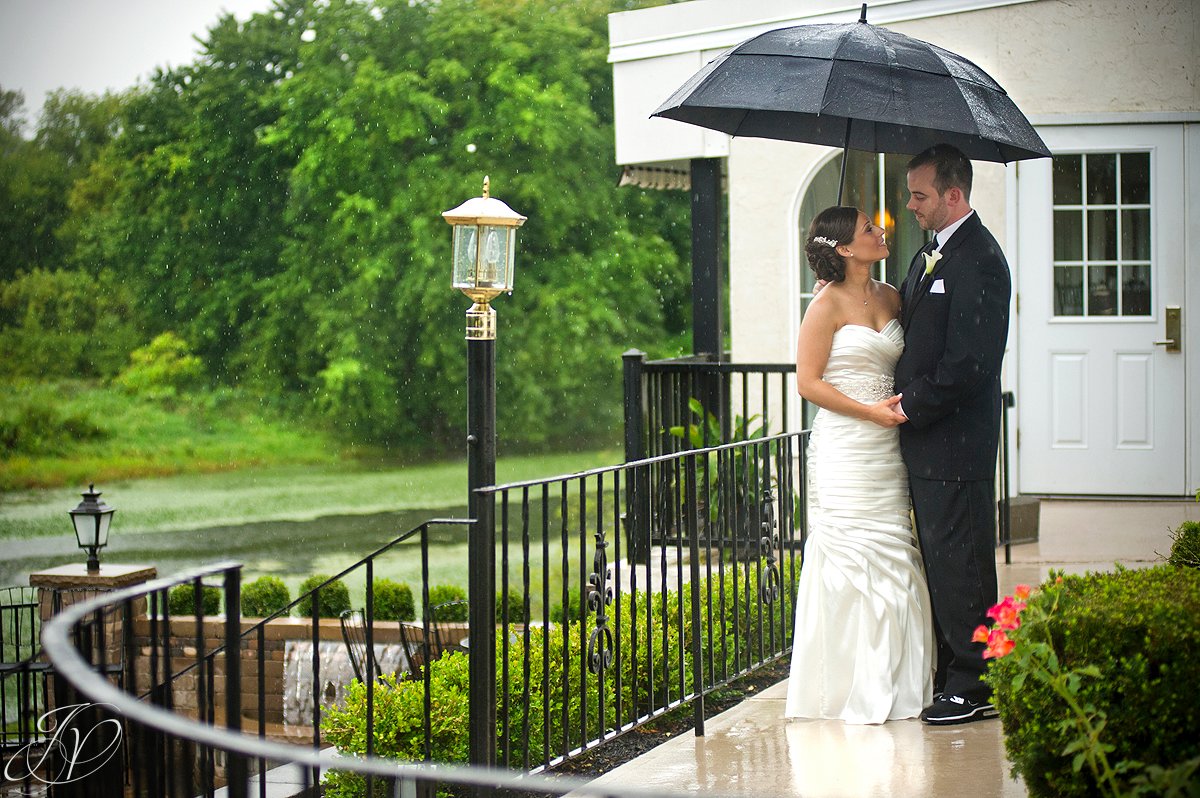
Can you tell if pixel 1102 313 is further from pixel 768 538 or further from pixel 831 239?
pixel 831 239

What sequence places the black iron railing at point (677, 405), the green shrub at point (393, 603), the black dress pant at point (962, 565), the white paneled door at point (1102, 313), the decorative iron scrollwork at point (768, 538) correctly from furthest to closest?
the green shrub at point (393, 603) → the white paneled door at point (1102, 313) → the black iron railing at point (677, 405) → the decorative iron scrollwork at point (768, 538) → the black dress pant at point (962, 565)

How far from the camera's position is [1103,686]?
299 centimetres

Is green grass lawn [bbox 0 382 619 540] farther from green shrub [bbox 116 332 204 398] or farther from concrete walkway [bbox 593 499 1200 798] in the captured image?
concrete walkway [bbox 593 499 1200 798]

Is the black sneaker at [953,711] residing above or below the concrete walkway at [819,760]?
above

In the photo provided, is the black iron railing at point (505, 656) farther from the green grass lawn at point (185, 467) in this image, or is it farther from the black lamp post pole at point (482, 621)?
the green grass lawn at point (185, 467)

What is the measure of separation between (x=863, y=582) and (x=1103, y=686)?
1.81 meters

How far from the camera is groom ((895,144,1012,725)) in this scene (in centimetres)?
459

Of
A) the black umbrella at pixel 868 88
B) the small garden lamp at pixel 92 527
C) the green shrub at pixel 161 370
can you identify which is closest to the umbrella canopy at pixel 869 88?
the black umbrella at pixel 868 88

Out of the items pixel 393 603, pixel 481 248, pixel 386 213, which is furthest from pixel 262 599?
pixel 386 213

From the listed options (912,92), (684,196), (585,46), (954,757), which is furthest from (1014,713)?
(585,46)

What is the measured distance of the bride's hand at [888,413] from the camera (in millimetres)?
4715

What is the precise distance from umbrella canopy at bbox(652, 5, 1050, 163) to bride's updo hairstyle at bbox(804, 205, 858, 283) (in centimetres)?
37

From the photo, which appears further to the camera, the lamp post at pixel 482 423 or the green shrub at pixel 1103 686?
the lamp post at pixel 482 423

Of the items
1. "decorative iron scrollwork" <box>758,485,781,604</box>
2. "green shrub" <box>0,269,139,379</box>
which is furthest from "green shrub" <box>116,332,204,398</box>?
"decorative iron scrollwork" <box>758,485,781,604</box>
